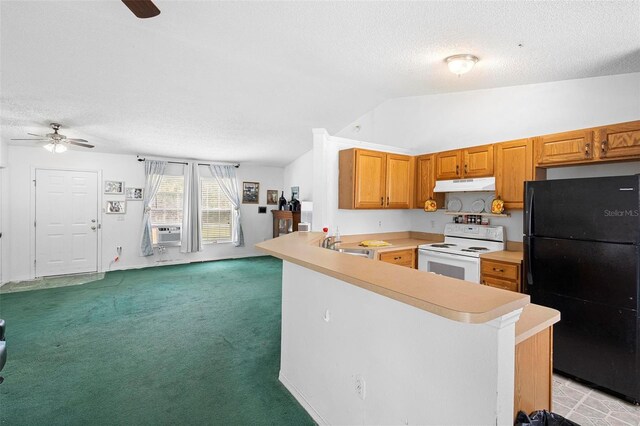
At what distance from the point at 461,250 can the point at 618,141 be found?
170 cm

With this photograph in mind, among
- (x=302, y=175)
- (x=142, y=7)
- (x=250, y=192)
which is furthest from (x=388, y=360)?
(x=250, y=192)

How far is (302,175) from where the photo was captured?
707 centimetres

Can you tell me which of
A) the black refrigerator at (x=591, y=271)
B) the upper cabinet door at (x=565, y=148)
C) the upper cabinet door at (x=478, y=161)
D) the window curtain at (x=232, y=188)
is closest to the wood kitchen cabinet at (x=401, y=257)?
the upper cabinet door at (x=478, y=161)

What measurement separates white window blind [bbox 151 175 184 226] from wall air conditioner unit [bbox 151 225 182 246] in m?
0.11

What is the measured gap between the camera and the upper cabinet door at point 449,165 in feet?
13.1

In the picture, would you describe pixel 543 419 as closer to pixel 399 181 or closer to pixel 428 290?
pixel 428 290

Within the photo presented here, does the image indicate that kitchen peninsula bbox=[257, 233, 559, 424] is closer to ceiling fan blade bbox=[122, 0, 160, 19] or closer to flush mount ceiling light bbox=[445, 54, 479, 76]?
ceiling fan blade bbox=[122, 0, 160, 19]

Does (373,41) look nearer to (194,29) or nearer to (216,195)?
(194,29)

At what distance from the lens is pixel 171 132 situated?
16.2ft

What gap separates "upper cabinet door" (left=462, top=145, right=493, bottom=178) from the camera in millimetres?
3683

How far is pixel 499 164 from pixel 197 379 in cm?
373

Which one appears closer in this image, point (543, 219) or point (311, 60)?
point (543, 219)

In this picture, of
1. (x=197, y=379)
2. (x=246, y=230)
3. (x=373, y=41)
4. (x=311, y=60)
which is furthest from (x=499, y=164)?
(x=246, y=230)

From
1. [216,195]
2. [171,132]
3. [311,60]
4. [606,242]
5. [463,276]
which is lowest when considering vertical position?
[463,276]
